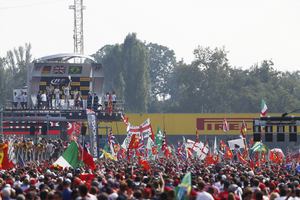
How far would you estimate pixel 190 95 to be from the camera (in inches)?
2793

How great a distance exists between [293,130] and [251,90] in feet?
166

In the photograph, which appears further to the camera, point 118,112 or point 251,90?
point 251,90

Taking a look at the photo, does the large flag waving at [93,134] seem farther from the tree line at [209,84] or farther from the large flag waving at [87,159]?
the tree line at [209,84]

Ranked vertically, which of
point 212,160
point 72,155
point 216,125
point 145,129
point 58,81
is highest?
point 58,81

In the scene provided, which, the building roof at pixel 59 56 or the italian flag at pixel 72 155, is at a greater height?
the building roof at pixel 59 56

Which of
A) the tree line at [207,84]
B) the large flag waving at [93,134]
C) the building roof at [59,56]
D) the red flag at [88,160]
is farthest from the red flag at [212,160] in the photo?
the tree line at [207,84]

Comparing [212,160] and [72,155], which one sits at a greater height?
[72,155]

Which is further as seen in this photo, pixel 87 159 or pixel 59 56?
pixel 59 56

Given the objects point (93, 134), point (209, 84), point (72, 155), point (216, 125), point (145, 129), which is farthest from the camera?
point (209, 84)

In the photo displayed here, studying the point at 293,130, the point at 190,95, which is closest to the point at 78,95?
the point at 293,130

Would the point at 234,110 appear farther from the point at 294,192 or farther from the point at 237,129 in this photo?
the point at 294,192

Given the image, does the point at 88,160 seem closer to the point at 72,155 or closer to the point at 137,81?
the point at 72,155

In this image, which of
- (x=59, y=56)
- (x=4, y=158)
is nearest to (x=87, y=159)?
(x=4, y=158)

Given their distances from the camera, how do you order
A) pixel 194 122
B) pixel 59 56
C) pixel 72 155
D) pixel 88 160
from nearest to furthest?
pixel 88 160
pixel 72 155
pixel 59 56
pixel 194 122
